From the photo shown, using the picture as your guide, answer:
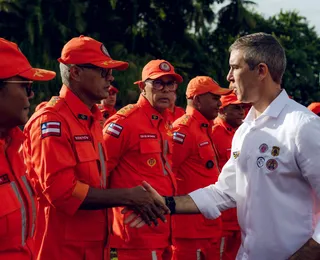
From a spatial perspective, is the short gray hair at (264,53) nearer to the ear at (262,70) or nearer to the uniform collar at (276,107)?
the ear at (262,70)

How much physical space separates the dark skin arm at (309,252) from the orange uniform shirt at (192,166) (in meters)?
3.55

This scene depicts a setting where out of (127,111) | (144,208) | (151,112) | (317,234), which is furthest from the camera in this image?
(151,112)

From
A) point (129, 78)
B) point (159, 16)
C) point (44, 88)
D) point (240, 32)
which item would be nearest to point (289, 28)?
point (240, 32)

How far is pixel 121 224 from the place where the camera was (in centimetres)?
512

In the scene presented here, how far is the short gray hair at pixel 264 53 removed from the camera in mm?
3246

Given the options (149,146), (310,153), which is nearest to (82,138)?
(149,146)

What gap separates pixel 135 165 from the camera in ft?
17.0

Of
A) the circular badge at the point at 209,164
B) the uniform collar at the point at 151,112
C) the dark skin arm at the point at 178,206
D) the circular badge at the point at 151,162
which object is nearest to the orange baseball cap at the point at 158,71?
the uniform collar at the point at 151,112

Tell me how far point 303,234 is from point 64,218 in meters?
1.76

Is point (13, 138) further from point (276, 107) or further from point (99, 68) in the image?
point (276, 107)

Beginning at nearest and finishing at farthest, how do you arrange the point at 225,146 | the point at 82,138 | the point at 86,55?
the point at 82,138
the point at 86,55
the point at 225,146

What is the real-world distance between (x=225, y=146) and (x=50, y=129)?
12.5 ft

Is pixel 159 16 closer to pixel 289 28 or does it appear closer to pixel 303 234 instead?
pixel 289 28

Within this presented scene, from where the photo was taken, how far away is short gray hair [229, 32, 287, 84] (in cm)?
325
